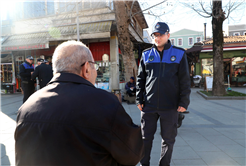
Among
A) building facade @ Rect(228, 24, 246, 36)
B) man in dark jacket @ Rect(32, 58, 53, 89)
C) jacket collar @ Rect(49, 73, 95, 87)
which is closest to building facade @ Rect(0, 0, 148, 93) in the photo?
man in dark jacket @ Rect(32, 58, 53, 89)

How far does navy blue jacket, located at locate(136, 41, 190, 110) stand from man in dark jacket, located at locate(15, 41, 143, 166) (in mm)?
1385

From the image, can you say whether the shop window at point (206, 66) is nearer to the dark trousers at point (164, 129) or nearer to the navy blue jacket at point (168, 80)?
the navy blue jacket at point (168, 80)

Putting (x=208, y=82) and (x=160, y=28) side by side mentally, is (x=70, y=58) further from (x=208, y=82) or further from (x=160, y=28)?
(x=208, y=82)

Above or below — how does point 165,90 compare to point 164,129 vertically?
above

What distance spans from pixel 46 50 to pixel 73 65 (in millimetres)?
13044

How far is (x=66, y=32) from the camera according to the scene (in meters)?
10.8

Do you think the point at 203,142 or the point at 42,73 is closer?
the point at 203,142

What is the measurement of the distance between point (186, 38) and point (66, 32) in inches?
1709

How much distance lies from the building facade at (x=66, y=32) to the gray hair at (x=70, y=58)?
877 centimetres

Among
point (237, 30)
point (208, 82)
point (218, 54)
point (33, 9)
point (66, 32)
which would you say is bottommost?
point (208, 82)

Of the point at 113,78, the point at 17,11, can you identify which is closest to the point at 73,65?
the point at 113,78

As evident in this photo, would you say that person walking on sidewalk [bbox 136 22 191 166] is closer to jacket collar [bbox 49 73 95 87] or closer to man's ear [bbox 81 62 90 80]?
man's ear [bbox 81 62 90 80]

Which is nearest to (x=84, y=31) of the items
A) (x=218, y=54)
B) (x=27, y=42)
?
(x=27, y=42)

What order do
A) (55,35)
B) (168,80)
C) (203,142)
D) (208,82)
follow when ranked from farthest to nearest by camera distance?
(208,82) → (55,35) → (203,142) → (168,80)
